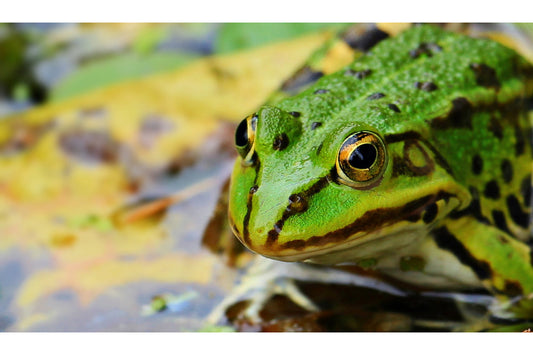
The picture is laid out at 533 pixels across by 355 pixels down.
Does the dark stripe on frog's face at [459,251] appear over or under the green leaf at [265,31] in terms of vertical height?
under

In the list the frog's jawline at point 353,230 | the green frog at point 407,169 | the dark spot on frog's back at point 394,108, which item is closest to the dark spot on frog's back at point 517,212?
the green frog at point 407,169

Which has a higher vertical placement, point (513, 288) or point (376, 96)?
point (376, 96)

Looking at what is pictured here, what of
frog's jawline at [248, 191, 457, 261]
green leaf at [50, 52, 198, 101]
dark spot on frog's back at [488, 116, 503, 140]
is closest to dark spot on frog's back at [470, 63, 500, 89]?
dark spot on frog's back at [488, 116, 503, 140]

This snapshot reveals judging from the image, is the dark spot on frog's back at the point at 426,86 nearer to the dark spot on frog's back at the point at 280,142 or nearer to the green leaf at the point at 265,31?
the dark spot on frog's back at the point at 280,142

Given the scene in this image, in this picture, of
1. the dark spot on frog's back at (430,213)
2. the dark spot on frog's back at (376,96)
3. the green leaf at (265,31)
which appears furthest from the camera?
the green leaf at (265,31)

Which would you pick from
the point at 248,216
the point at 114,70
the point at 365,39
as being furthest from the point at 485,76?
the point at 114,70

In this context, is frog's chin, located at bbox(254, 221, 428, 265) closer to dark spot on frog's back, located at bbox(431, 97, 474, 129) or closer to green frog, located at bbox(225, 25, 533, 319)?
green frog, located at bbox(225, 25, 533, 319)

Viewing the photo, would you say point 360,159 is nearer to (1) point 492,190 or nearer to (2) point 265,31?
(1) point 492,190
